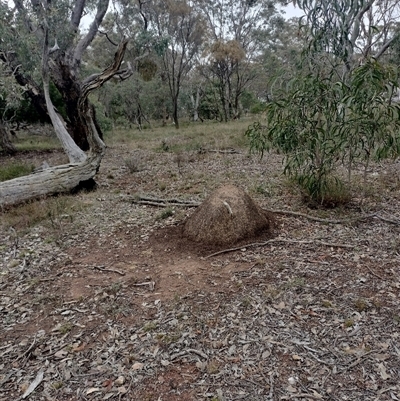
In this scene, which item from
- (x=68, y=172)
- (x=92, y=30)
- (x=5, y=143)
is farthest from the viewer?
(x=5, y=143)

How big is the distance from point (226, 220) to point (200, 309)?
122cm

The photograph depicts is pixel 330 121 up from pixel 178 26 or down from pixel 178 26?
down

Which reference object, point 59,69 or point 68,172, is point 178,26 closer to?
point 59,69

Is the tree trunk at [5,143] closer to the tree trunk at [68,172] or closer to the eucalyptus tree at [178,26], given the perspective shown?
the tree trunk at [68,172]

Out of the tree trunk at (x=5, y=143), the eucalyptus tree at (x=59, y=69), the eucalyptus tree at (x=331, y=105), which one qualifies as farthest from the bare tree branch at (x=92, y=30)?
the eucalyptus tree at (x=331, y=105)

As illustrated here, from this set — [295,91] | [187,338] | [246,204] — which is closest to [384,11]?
[295,91]

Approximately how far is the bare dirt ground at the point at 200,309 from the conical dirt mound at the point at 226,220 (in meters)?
0.15


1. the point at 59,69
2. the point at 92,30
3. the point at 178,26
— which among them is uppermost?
the point at 178,26

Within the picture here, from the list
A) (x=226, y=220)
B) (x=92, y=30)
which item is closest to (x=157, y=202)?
(x=226, y=220)

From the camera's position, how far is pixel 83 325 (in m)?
2.73

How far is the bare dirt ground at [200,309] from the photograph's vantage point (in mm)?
2145

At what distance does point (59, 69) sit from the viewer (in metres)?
9.70

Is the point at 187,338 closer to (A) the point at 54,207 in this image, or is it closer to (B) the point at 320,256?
(B) the point at 320,256

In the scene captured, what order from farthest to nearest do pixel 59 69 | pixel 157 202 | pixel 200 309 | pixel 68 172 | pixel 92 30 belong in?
1. pixel 92 30
2. pixel 59 69
3. pixel 68 172
4. pixel 157 202
5. pixel 200 309
